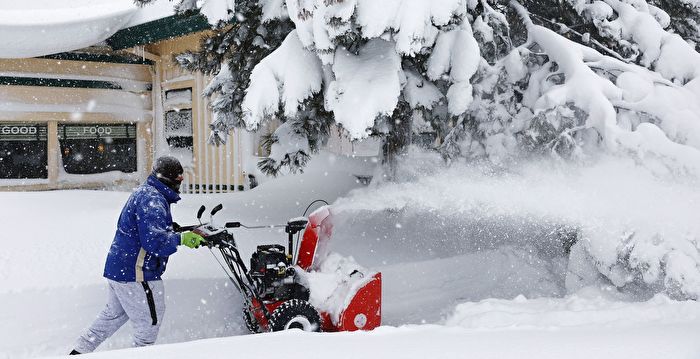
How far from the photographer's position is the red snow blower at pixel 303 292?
5.04 m

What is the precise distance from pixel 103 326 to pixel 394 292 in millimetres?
3294

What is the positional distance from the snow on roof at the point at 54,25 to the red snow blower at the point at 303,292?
9.57 m

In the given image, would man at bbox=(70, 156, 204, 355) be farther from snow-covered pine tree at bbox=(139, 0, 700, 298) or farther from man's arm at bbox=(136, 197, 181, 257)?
snow-covered pine tree at bbox=(139, 0, 700, 298)

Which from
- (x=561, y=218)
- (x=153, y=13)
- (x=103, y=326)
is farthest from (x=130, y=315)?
(x=153, y=13)

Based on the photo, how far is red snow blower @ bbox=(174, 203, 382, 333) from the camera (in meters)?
5.04

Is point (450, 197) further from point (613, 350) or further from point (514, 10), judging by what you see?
point (613, 350)

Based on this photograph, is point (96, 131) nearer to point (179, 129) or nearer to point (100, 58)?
point (100, 58)

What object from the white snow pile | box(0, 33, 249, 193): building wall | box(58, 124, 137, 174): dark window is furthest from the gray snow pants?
box(58, 124, 137, 174): dark window

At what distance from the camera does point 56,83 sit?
14086mm

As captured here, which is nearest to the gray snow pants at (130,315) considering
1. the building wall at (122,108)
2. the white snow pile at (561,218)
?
the white snow pile at (561,218)

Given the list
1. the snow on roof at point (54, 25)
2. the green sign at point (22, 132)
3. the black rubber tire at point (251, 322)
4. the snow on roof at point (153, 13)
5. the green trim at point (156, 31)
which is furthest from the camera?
the green sign at point (22, 132)

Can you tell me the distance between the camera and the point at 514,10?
7.75 meters

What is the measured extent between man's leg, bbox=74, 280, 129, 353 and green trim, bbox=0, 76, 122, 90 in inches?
431

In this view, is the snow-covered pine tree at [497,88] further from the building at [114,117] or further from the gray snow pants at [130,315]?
the building at [114,117]
